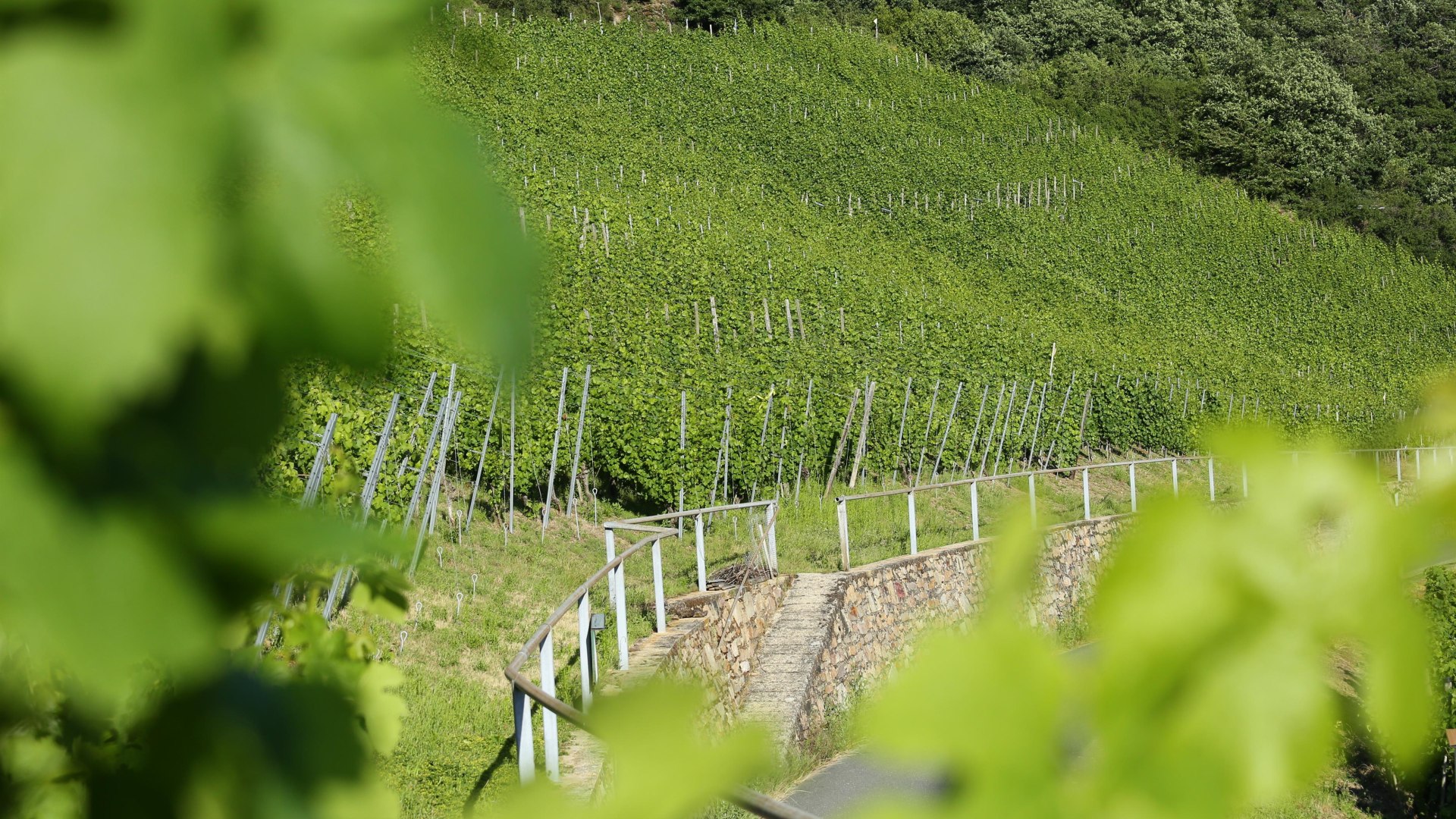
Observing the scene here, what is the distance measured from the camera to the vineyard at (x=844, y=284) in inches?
469

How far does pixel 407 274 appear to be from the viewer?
26 centimetres

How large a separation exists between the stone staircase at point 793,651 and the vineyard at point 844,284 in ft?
9.51

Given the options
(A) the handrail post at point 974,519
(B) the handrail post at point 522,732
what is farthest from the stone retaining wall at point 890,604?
(B) the handrail post at point 522,732

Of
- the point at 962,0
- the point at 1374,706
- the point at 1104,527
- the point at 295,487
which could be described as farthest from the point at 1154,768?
the point at 962,0

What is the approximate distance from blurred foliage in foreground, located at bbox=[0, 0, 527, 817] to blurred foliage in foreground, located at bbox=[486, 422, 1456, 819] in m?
0.12

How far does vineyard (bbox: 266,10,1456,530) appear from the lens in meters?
11.9

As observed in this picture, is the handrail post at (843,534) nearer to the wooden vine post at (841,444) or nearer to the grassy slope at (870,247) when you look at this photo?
the grassy slope at (870,247)

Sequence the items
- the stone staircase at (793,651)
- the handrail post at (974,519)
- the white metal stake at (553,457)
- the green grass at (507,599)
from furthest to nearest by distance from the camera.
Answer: the handrail post at (974,519)
the white metal stake at (553,457)
the stone staircase at (793,651)
the green grass at (507,599)

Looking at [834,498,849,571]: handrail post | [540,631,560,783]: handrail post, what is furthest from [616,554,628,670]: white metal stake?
[834,498,849,571]: handrail post

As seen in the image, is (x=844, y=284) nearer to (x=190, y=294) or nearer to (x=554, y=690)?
(x=554, y=690)

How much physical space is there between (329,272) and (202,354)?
0.12 ft

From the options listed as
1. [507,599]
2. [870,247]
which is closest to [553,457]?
[507,599]

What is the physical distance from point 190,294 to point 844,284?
19.1 metres

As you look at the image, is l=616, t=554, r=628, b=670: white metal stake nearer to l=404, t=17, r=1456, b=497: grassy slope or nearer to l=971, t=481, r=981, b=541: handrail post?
l=404, t=17, r=1456, b=497: grassy slope
